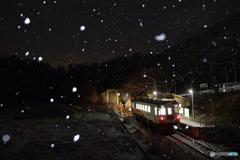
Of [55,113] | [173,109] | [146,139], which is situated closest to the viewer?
[146,139]

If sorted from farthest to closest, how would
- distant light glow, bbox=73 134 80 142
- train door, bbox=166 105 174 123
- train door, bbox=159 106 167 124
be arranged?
train door, bbox=166 105 174 123 < train door, bbox=159 106 167 124 < distant light glow, bbox=73 134 80 142

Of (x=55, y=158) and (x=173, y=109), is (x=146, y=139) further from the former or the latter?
(x=55, y=158)

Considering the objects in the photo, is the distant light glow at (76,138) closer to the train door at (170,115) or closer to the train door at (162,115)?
the train door at (162,115)

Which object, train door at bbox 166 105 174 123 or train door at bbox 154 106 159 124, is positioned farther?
train door at bbox 166 105 174 123

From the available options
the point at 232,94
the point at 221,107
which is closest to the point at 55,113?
the point at 221,107

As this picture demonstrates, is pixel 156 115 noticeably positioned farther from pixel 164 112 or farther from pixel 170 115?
pixel 170 115

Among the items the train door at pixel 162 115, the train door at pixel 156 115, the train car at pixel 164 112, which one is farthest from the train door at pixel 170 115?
the train door at pixel 156 115

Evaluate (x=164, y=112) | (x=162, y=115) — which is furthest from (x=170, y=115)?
(x=162, y=115)

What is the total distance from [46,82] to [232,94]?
35593mm

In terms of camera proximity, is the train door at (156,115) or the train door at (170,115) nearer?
the train door at (156,115)

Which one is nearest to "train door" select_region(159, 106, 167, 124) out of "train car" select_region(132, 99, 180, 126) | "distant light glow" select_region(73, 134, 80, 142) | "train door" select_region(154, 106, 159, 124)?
"train car" select_region(132, 99, 180, 126)

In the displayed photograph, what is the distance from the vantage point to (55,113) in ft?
67.8

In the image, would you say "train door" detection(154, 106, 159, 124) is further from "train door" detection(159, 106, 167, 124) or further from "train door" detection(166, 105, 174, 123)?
"train door" detection(166, 105, 174, 123)

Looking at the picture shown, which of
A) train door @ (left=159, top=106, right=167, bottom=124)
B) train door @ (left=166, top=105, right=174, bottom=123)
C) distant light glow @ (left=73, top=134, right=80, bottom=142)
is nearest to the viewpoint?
distant light glow @ (left=73, top=134, right=80, bottom=142)
